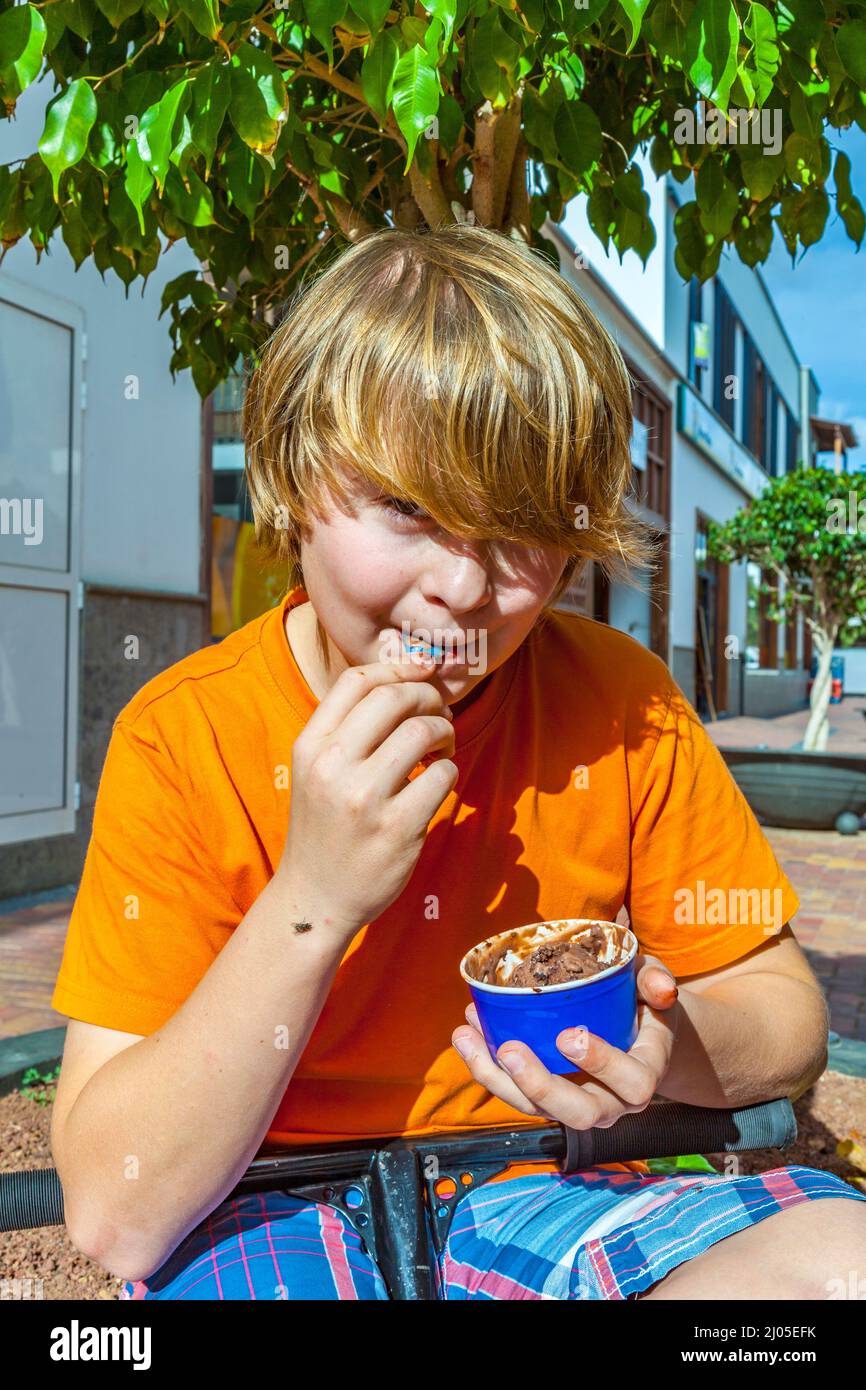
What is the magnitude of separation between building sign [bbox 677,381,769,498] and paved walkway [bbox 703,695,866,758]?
397 centimetres

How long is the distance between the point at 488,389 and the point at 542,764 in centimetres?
54

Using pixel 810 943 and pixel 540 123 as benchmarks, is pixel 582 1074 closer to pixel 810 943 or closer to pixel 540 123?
pixel 540 123

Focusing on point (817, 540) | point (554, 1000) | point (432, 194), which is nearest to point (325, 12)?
point (432, 194)

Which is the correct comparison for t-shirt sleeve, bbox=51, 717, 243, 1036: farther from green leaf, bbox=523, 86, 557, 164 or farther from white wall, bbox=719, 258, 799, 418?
white wall, bbox=719, 258, 799, 418

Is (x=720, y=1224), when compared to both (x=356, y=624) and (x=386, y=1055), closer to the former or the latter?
(x=386, y=1055)

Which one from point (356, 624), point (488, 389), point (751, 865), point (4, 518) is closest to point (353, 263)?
point (488, 389)

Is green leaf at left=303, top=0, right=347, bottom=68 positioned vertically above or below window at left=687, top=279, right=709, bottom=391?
below

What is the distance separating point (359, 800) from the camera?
1.13 meters

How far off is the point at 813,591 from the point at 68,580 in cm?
679

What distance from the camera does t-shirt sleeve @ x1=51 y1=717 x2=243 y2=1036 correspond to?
130cm

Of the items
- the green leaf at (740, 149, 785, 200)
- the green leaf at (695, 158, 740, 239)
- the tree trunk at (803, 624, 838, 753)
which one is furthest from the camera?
the tree trunk at (803, 624, 838, 753)

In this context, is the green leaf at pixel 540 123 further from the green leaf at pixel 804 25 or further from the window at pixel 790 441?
the window at pixel 790 441

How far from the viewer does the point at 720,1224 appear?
127cm

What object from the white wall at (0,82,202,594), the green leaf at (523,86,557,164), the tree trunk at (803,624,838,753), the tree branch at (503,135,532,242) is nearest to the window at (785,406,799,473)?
the tree trunk at (803,624,838,753)
